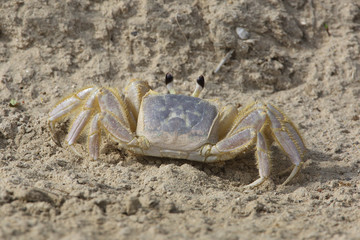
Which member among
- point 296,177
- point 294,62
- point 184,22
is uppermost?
point 184,22

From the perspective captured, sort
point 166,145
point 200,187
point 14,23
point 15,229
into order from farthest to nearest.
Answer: point 14,23 < point 166,145 < point 200,187 < point 15,229

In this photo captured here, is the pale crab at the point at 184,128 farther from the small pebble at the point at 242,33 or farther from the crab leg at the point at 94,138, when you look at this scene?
the small pebble at the point at 242,33

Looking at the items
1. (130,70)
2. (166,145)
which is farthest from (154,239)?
(130,70)

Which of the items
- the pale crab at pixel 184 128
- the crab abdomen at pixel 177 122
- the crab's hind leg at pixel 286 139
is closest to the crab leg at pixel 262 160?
the pale crab at pixel 184 128

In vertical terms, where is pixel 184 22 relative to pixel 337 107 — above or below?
above

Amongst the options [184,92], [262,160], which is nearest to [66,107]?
[184,92]

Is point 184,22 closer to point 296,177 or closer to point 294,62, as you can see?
point 294,62

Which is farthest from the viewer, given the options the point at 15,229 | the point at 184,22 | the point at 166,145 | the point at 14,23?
the point at 184,22
